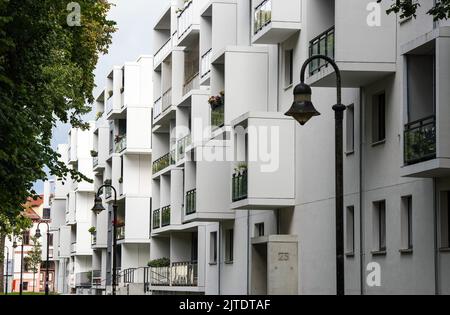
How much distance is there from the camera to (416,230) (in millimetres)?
22359

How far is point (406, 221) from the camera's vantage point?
23531 mm

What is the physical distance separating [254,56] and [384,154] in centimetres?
1272

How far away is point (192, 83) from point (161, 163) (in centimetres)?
651

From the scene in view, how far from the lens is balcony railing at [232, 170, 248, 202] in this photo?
106ft

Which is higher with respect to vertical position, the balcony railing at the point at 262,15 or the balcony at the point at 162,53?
the balcony at the point at 162,53

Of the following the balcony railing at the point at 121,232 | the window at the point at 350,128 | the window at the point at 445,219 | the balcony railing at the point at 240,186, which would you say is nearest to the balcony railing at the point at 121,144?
the balcony railing at the point at 121,232

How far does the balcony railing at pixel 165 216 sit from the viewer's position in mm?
49656

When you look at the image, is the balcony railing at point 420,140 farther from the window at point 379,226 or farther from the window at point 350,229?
the window at point 350,229

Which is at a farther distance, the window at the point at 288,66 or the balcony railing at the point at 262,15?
the window at the point at 288,66

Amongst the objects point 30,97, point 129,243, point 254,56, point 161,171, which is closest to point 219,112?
point 254,56

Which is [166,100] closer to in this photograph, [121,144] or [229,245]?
[229,245]

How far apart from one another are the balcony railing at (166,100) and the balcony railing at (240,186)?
17.9 meters

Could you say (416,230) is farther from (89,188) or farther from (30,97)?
(89,188)
